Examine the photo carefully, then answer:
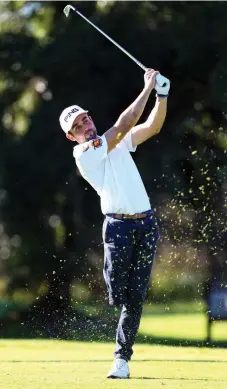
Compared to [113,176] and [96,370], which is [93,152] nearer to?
[113,176]

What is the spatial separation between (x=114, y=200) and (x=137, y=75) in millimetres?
10600

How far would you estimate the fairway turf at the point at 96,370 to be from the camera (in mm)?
6066

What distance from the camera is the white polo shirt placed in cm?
644

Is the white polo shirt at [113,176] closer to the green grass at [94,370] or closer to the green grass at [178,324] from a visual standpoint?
the green grass at [94,370]

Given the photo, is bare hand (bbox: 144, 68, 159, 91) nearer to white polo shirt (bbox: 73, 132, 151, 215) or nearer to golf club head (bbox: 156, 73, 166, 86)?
golf club head (bbox: 156, 73, 166, 86)

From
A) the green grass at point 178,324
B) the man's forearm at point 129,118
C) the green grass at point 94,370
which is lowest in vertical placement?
the green grass at point 178,324

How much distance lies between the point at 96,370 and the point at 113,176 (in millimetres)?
1447

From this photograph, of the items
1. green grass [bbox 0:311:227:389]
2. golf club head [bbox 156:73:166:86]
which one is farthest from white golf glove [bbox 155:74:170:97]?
green grass [bbox 0:311:227:389]

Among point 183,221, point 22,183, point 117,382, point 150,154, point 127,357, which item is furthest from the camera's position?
point 22,183

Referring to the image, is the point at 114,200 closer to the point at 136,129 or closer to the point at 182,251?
the point at 136,129

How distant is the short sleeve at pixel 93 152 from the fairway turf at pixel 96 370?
4.20 feet

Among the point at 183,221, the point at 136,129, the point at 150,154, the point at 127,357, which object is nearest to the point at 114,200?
the point at 136,129

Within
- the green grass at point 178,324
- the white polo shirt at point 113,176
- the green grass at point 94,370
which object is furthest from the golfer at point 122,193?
the green grass at point 178,324

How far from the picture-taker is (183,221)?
14531 mm
